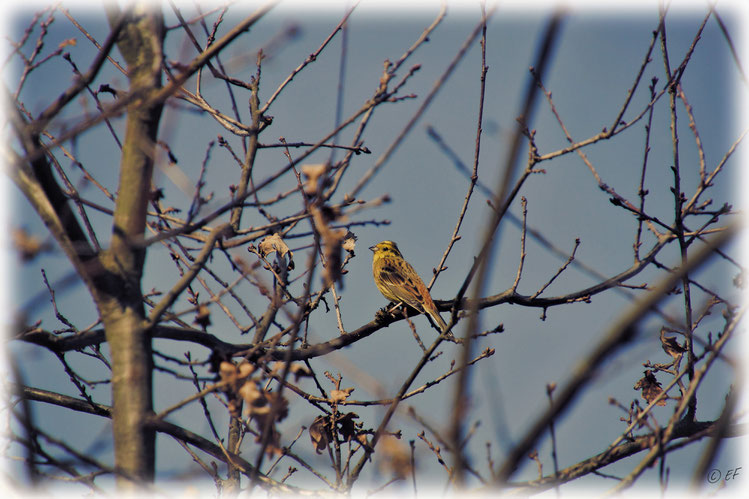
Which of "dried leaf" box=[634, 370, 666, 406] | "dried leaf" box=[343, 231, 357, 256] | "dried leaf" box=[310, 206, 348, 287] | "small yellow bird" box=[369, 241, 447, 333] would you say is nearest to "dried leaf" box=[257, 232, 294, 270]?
"dried leaf" box=[343, 231, 357, 256]

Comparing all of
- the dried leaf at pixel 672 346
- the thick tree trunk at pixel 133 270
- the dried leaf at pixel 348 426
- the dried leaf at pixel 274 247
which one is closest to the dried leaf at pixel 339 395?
the dried leaf at pixel 348 426

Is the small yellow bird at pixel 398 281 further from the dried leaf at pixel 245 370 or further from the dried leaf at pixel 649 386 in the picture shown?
the dried leaf at pixel 245 370

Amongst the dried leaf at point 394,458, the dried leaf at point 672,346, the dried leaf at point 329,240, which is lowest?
the dried leaf at point 394,458

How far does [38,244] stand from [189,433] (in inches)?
68.6

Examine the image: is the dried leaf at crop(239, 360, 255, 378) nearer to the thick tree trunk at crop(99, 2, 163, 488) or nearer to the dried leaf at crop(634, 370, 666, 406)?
the thick tree trunk at crop(99, 2, 163, 488)

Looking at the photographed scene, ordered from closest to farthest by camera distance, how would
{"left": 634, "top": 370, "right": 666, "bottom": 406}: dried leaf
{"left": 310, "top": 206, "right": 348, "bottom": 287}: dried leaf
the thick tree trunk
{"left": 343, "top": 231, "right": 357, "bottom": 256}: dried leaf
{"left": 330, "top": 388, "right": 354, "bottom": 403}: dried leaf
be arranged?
{"left": 310, "top": 206, "right": 348, "bottom": 287}: dried leaf
the thick tree trunk
{"left": 330, "top": 388, "right": 354, "bottom": 403}: dried leaf
{"left": 634, "top": 370, "right": 666, "bottom": 406}: dried leaf
{"left": 343, "top": 231, "right": 357, "bottom": 256}: dried leaf

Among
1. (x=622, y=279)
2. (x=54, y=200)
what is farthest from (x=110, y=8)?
(x=622, y=279)

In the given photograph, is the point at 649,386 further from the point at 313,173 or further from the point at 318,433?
the point at 313,173

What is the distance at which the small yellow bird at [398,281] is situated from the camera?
7.56 m

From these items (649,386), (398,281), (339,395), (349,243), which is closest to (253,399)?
(339,395)

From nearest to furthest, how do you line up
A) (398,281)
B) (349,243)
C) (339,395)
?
(339,395)
(349,243)
(398,281)

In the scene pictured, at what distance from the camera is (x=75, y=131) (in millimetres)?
2381

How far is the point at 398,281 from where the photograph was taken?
29.6 ft

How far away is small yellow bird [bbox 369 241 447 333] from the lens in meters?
7.56
